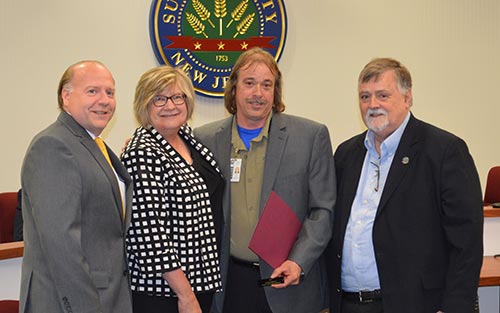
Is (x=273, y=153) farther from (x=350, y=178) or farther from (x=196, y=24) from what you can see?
Answer: (x=196, y=24)

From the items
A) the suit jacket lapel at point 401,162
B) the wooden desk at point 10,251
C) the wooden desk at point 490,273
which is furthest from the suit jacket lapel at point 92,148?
the wooden desk at point 490,273

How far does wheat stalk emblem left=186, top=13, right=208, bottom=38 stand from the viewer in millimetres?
5566

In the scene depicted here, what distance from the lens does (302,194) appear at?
3072 millimetres

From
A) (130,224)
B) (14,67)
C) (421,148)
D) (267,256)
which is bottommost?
(267,256)

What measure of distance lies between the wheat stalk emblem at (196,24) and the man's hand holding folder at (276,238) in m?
2.91

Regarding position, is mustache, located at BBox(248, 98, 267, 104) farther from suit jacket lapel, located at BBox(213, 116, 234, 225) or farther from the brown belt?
the brown belt

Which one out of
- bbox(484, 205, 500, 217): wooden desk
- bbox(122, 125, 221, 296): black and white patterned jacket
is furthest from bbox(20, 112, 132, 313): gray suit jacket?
bbox(484, 205, 500, 217): wooden desk

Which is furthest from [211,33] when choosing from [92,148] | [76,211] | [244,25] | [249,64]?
[76,211]

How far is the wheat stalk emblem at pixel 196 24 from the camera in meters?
5.57

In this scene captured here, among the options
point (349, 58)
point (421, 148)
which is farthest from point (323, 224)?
point (349, 58)

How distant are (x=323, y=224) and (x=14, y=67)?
10.8ft

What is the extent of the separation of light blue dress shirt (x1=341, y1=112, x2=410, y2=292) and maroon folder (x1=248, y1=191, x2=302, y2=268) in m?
0.27

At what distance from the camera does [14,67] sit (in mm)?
5254

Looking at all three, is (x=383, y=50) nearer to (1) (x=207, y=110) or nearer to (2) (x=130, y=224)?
(1) (x=207, y=110)
